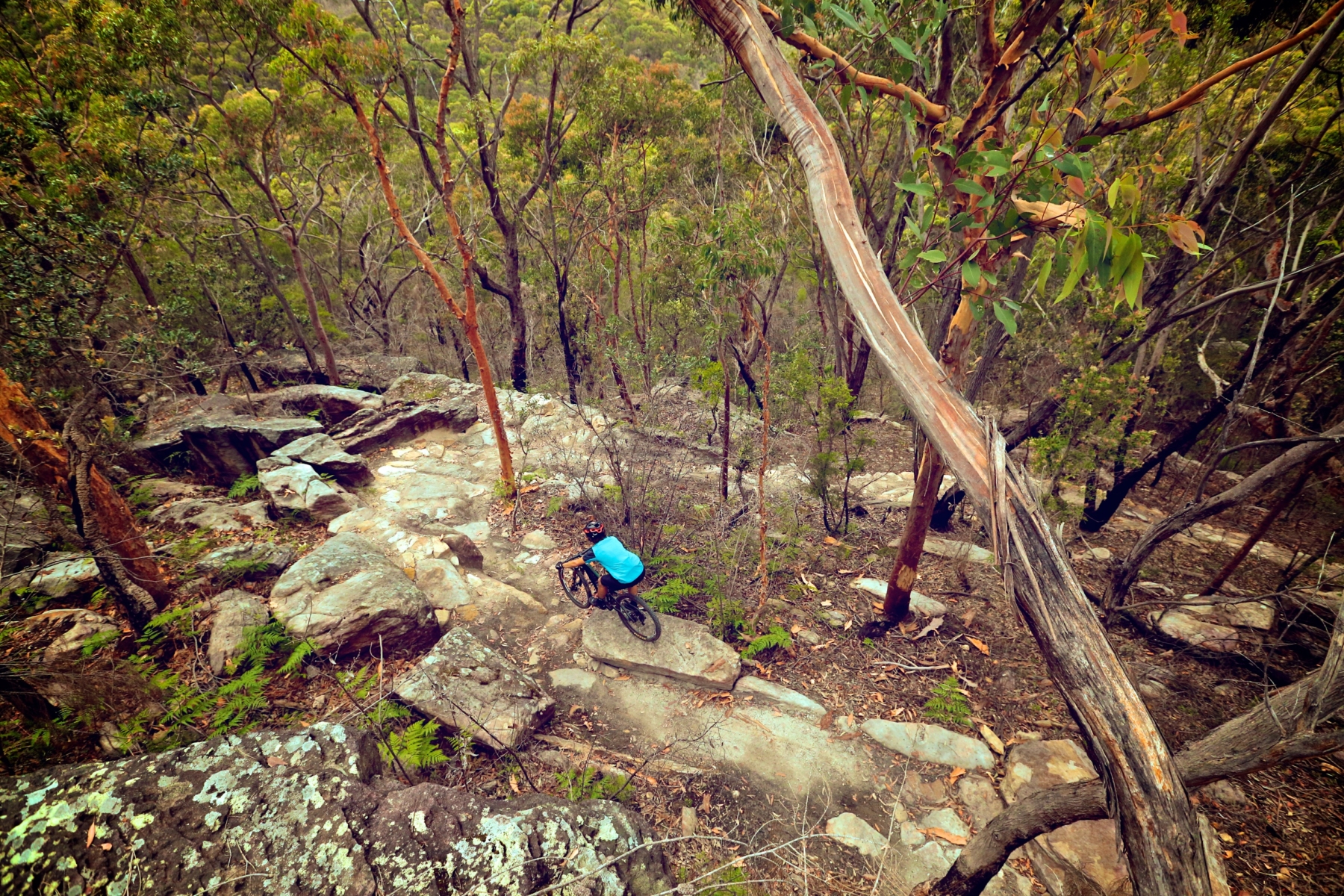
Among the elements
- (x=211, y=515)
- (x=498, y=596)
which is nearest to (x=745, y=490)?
(x=498, y=596)

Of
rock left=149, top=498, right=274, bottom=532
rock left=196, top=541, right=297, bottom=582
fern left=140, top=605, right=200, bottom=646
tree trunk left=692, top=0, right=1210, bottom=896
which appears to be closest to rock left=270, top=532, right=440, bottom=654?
rock left=196, top=541, right=297, bottom=582

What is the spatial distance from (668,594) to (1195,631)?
561cm

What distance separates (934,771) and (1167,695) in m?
2.47

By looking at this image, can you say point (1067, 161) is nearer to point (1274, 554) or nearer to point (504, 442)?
point (504, 442)

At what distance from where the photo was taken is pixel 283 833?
2.57m

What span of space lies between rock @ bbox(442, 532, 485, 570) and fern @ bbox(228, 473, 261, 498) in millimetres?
3473

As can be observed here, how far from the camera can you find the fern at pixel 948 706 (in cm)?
464

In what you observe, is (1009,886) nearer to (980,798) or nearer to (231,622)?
(980,798)

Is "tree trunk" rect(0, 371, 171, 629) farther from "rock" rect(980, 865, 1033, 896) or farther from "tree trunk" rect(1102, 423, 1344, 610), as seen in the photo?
"tree trunk" rect(1102, 423, 1344, 610)

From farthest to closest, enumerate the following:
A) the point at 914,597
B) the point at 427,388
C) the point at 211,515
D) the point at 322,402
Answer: the point at 427,388 → the point at 322,402 → the point at 211,515 → the point at 914,597

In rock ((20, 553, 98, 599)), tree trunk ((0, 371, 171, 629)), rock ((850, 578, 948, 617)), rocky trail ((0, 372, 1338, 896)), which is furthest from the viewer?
rock ((850, 578, 948, 617))

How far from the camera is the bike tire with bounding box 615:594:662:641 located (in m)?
5.34

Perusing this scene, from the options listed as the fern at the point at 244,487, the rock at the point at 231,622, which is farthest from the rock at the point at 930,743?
the fern at the point at 244,487

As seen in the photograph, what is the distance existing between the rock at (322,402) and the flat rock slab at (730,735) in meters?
8.15
